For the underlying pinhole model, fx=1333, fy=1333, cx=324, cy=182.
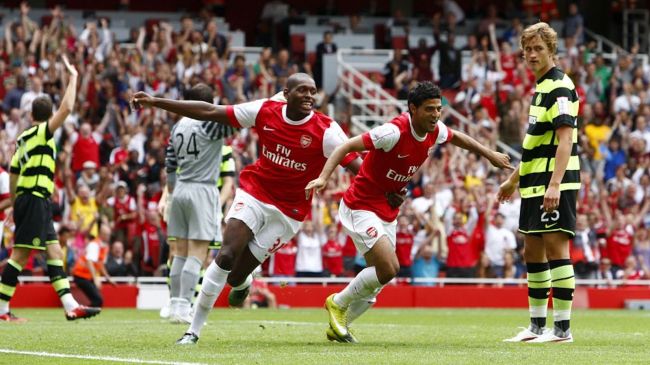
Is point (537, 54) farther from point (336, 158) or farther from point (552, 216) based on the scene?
point (336, 158)

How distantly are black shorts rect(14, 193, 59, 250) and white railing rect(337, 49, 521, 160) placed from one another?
1422 centimetres

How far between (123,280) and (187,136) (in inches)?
301

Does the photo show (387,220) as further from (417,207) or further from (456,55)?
(456,55)

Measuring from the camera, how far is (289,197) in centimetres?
1144

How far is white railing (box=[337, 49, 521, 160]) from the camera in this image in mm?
28516

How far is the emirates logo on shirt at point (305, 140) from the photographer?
11.2 m

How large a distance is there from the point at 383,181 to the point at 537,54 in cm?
169

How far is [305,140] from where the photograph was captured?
11219 millimetres

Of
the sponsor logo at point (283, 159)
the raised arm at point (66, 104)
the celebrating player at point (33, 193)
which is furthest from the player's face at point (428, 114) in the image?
the celebrating player at point (33, 193)

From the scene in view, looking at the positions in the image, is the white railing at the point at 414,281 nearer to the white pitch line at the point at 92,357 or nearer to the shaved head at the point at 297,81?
the shaved head at the point at 297,81

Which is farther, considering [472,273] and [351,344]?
[472,273]

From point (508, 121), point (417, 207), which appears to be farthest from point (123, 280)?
point (508, 121)

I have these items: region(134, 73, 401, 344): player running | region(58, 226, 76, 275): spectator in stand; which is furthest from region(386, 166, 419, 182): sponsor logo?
region(58, 226, 76, 275): spectator in stand

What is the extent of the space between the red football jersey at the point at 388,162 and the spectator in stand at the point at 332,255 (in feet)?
38.3
